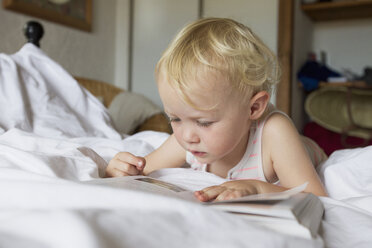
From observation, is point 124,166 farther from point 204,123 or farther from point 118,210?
point 118,210

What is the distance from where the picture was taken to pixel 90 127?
1.29m

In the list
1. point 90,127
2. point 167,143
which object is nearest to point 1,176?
point 167,143

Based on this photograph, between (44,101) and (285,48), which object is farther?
(285,48)

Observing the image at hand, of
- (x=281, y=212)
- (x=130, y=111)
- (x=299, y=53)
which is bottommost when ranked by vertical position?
(x=130, y=111)

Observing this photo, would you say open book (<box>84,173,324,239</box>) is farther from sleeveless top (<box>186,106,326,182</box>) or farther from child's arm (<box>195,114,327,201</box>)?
sleeveless top (<box>186,106,326,182</box>)

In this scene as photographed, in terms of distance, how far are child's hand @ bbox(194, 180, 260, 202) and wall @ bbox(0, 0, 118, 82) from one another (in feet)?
6.25

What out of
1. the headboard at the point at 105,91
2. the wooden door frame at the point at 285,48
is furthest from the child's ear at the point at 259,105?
the wooden door frame at the point at 285,48

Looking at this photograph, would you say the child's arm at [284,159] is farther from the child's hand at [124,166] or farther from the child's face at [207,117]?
the child's hand at [124,166]

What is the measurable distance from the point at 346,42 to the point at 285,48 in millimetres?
1073

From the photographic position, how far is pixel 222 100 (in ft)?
2.12

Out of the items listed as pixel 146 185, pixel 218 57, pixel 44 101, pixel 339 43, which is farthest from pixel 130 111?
pixel 339 43

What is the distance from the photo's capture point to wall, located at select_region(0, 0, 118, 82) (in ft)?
6.71

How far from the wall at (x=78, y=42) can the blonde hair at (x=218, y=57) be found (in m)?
1.69

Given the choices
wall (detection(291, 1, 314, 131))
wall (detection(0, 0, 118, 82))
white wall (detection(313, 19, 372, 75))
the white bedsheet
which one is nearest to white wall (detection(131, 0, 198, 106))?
wall (detection(0, 0, 118, 82))
